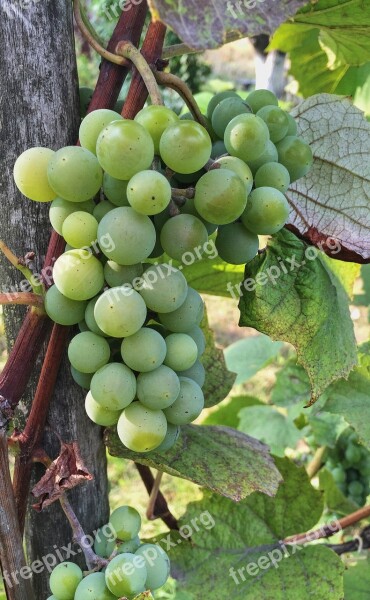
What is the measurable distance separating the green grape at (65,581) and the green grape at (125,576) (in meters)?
0.04

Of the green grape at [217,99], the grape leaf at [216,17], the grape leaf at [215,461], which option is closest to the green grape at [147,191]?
the grape leaf at [216,17]

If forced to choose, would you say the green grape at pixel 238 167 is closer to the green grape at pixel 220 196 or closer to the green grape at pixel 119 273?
the green grape at pixel 220 196

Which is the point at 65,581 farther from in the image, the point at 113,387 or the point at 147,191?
the point at 147,191

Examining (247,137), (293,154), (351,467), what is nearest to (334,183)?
(293,154)

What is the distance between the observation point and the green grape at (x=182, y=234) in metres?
0.56

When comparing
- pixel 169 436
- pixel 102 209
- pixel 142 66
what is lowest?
pixel 169 436

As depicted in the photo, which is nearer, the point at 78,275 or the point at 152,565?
the point at 78,275

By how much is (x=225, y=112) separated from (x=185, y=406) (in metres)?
0.31

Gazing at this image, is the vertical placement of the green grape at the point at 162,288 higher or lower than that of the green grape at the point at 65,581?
higher

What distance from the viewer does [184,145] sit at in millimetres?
520

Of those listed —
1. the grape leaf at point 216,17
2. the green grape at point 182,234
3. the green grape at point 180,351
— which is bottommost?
the green grape at point 180,351

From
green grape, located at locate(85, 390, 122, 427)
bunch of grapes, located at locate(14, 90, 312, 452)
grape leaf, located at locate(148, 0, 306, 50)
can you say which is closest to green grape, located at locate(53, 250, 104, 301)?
bunch of grapes, located at locate(14, 90, 312, 452)

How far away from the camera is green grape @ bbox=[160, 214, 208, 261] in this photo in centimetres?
56

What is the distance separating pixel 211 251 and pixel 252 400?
40.3 inches
